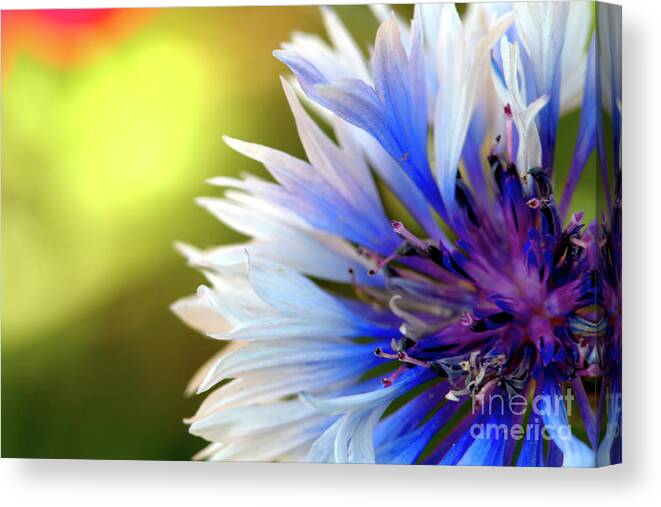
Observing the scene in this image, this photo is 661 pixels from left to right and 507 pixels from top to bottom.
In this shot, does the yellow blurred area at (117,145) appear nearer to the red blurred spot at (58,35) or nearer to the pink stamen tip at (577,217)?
the red blurred spot at (58,35)

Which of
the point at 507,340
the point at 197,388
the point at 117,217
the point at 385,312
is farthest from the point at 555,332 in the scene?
the point at 117,217

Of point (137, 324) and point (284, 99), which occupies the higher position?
point (284, 99)

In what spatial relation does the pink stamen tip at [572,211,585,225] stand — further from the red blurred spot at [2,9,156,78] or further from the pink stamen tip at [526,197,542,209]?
the red blurred spot at [2,9,156,78]

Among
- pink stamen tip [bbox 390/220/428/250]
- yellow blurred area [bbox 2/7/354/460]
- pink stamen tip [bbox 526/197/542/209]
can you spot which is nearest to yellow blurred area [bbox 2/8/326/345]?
yellow blurred area [bbox 2/7/354/460]

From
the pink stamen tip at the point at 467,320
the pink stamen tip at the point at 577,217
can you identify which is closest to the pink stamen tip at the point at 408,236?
the pink stamen tip at the point at 467,320

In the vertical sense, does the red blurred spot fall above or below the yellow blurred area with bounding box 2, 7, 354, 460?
above

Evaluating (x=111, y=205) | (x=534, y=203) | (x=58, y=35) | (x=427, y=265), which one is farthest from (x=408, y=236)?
(x=58, y=35)

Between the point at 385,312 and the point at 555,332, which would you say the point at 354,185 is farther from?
the point at 555,332

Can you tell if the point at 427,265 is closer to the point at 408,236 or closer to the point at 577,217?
the point at 408,236
